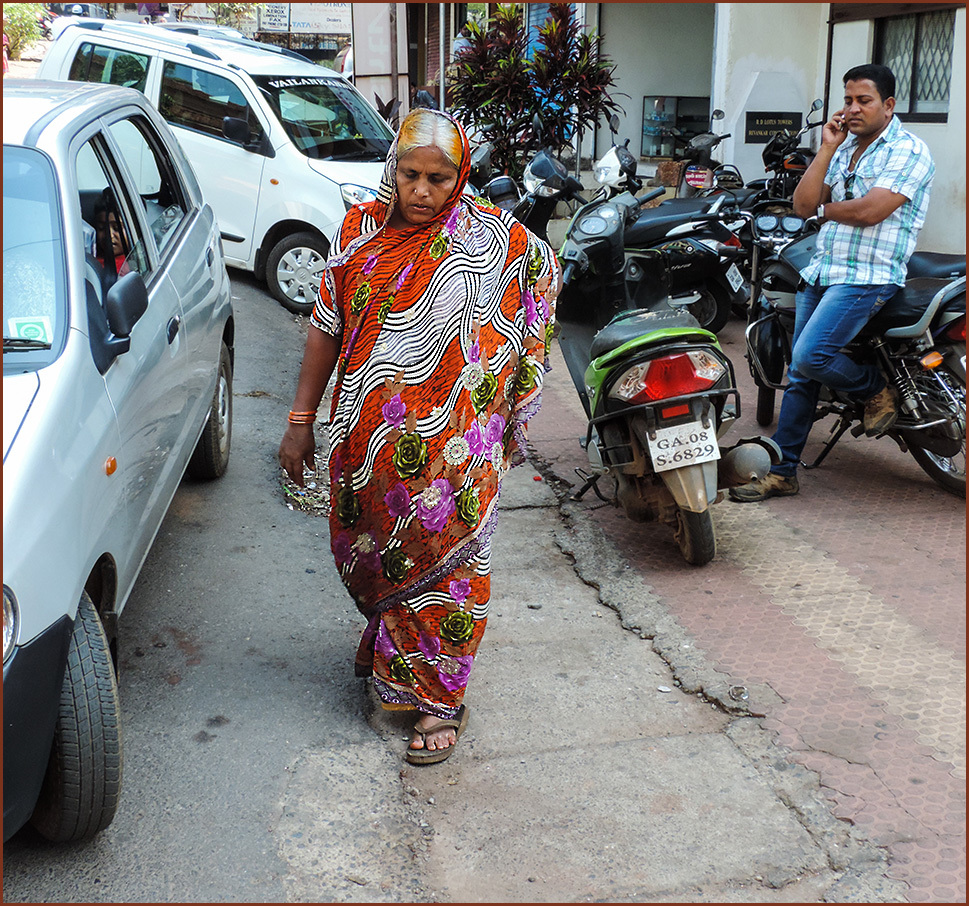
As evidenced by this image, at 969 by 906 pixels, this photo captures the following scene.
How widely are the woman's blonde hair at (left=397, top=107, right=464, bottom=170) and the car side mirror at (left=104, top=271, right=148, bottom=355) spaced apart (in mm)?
806

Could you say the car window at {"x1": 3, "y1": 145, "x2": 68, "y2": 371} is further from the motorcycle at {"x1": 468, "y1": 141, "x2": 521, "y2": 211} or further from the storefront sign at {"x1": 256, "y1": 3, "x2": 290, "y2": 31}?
the storefront sign at {"x1": 256, "y1": 3, "x2": 290, "y2": 31}

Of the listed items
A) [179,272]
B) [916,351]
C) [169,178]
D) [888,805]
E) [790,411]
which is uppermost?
[169,178]

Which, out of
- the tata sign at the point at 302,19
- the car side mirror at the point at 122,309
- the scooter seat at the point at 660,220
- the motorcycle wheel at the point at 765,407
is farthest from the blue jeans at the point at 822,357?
the tata sign at the point at 302,19

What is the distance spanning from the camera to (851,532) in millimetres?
4422

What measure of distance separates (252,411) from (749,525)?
295 cm

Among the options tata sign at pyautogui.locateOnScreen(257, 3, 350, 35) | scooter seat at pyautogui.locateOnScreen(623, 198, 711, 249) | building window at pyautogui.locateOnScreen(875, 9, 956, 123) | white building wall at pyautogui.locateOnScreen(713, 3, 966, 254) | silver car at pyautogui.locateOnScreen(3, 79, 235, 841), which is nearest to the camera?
silver car at pyautogui.locateOnScreen(3, 79, 235, 841)

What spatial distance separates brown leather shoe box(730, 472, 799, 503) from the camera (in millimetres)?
4773

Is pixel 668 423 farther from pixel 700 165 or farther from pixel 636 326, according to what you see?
pixel 700 165

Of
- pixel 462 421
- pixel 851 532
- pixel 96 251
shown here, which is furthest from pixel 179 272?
pixel 851 532

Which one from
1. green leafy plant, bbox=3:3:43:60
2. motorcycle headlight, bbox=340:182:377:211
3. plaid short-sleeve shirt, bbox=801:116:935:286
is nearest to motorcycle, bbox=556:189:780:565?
plaid short-sleeve shirt, bbox=801:116:935:286

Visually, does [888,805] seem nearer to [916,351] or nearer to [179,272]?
[916,351]

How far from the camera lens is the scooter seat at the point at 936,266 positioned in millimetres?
4531

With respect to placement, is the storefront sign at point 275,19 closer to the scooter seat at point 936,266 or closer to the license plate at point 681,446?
the scooter seat at point 936,266

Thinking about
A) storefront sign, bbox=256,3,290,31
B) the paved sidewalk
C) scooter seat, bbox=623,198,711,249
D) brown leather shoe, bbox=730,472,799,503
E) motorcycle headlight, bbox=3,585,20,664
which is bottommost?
the paved sidewalk
